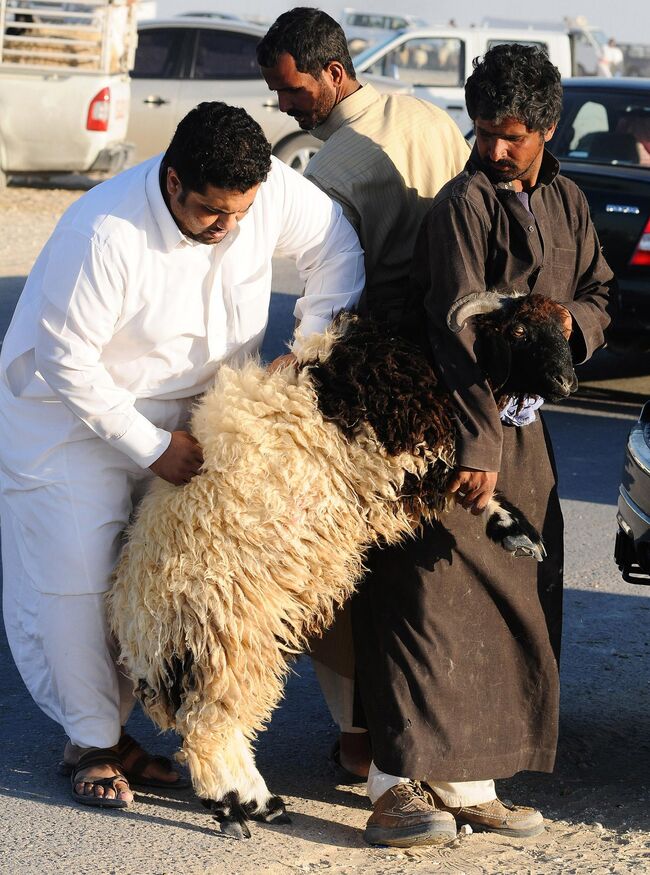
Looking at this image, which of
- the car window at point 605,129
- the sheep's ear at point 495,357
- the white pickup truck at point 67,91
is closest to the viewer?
the sheep's ear at point 495,357

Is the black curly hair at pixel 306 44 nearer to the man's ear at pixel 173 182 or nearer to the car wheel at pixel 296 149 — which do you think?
the man's ear at pixel 173 182

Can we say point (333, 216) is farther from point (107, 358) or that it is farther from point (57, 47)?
point (57, 47)

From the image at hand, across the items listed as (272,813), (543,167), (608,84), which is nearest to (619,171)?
(608,84)

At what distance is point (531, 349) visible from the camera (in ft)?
10.2

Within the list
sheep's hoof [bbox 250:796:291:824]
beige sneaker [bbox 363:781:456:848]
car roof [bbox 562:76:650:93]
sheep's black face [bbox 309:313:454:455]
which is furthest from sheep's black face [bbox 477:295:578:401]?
car roof [bbox 562:76:650:93]

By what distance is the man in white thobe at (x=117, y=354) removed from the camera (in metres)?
3.15

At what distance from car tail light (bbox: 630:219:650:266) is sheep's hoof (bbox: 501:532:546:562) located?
470cm

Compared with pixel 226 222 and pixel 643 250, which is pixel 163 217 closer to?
pixel 226 222

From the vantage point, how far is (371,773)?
3.47 m

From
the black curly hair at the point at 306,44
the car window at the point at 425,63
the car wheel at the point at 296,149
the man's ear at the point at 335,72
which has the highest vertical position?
the black curly hair at the point at 306,44

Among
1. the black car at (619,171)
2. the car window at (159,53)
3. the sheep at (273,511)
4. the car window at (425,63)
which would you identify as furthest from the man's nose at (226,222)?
the car window at (425,63)

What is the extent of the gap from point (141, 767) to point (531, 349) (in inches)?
65.3

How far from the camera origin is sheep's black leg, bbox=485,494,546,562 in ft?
10.9

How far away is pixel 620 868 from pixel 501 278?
1.56 m
